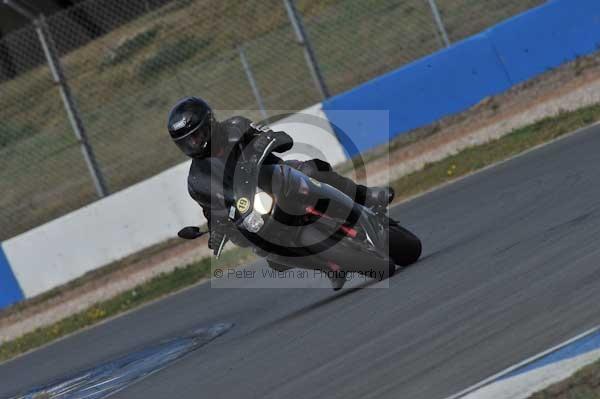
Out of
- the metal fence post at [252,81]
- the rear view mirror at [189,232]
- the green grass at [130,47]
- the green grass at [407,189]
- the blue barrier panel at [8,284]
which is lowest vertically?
the green grass at [407,189]

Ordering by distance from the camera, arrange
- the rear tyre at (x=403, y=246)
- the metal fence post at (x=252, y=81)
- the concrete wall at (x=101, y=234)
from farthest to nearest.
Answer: the metal fence post at (x=252, y=81), the concrete wall at (x=101, y=234), the rear tyre at (x=403, y=246)

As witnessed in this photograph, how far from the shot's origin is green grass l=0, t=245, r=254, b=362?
1283cm

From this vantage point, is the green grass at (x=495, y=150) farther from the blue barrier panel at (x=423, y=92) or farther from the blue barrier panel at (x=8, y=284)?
the blue barrier panel at (x=8, y=284)

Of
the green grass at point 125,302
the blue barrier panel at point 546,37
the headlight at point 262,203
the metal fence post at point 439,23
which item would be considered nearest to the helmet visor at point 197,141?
the headlight at point 262,203

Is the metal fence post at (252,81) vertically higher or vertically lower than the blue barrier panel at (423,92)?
higher

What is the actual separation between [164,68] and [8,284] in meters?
4.71

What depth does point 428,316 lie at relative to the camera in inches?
258

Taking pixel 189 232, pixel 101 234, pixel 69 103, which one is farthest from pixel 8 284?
pixel 189 232

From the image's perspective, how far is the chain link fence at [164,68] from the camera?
55.8 ft

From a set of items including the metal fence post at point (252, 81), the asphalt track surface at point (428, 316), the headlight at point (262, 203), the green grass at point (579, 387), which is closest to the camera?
the green grass at point (579, 387)

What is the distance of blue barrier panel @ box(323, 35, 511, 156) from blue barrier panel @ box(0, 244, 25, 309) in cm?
492

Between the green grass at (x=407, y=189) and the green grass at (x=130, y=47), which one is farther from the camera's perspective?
the green grass at (x=130, y=47)

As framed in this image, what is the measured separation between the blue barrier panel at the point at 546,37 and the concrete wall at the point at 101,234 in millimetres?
2709

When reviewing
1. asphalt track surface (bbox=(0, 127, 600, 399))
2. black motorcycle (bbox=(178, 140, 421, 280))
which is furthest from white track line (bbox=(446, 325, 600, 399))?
black motorcycle (bbox=(178, 140, 421, 280))
